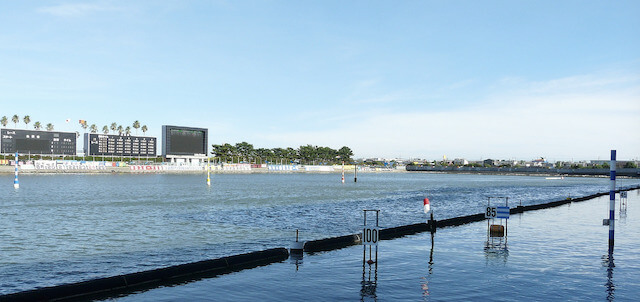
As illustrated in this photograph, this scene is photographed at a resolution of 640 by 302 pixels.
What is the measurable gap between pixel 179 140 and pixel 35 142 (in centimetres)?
4952

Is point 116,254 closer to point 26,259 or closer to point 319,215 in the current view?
point 26,259

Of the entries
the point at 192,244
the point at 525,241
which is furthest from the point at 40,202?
the point at 525,241

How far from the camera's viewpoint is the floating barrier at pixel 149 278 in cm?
A: 1743

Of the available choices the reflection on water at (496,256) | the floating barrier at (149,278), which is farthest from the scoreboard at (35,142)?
the reflection on water at (496,256)

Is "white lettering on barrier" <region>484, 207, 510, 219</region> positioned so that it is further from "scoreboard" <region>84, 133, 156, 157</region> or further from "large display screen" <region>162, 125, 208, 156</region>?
"scoreboard" <region>84, 133, 156, 157</region>

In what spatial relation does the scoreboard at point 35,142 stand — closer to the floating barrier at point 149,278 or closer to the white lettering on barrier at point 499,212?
the floating barrier at point 149,278

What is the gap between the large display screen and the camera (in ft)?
618

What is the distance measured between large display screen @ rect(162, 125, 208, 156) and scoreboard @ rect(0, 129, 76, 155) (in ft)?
105

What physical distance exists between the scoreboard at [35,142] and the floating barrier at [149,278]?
165 metres

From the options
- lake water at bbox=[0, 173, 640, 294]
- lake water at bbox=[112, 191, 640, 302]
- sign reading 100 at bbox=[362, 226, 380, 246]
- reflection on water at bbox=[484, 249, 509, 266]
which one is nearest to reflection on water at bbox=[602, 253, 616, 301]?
lake water at bbox=[112, 191, 640, 302]

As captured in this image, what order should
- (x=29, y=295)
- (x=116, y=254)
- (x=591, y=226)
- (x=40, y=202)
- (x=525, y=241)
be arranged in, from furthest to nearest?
1. (x=40, y=202)
2. (x=591, y=226)
3. (x=525, y=241)
4. (x=116, y=254)
5. (x=29, y=295)

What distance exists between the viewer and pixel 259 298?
17.8m

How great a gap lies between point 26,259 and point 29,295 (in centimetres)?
1219

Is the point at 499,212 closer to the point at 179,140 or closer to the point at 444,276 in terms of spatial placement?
the point at 444,276
